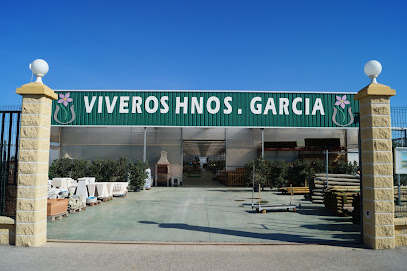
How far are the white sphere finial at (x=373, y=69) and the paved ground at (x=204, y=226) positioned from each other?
402cm

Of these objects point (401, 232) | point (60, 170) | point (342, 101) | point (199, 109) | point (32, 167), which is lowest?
point (401, 232)

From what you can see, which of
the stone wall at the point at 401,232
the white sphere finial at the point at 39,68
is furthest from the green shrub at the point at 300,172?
the white sphere finial at the point at 39,68

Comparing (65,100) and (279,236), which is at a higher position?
(65,100)

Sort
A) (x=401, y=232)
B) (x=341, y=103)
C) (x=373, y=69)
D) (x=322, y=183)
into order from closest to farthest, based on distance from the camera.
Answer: (x=401, y=232) → (x=373, y=69) → (x=322, y=183) → (x=341, y=103)

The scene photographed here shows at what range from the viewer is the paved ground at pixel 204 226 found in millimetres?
7496

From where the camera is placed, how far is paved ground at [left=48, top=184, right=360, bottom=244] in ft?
24.6

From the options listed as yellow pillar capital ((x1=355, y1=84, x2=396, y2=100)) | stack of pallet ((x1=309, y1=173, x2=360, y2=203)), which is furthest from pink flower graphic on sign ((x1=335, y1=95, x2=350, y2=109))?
yellow pillar capital ((x1=355, y1=84, x2=396, y2=100))

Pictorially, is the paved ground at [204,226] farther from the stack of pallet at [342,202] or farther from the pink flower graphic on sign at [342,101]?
the pink flower graphic on sign at [342,101]

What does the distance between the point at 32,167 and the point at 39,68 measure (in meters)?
2.32

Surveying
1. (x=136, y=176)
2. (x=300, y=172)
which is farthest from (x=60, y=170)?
(x=300, y=172)

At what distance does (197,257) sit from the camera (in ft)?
19.3

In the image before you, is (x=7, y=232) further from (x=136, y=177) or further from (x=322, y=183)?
(x=136, y=177)

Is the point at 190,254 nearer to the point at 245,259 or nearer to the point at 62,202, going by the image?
the point at 245,259

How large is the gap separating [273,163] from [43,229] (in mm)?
16941
